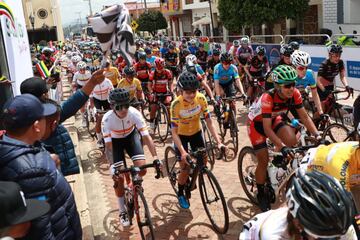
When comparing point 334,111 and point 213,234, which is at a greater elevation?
point 334,111

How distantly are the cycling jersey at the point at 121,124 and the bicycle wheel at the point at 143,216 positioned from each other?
99 cm

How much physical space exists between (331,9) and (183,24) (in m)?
34.3

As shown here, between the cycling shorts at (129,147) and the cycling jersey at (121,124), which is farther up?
the cycling jersey at (121,124)

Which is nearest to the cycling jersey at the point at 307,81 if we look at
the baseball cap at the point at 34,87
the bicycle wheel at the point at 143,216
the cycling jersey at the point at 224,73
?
the cycling jersey at the point at 224,73

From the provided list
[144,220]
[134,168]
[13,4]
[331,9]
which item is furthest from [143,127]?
[331,9]

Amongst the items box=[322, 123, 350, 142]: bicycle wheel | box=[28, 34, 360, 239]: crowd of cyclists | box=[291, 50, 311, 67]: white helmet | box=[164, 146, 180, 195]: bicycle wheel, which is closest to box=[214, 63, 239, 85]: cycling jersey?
box=[28, 34, 360, 239]: crowd of cyclists

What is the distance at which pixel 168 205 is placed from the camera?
641 centimetres

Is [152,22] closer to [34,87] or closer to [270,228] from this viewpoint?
[34,87]

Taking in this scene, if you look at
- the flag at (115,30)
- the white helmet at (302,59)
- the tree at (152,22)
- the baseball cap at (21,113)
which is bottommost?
the white helmet at (302,59)

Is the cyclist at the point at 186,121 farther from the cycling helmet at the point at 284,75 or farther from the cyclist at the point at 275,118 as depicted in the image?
the cycling helmet at the point at 284,75

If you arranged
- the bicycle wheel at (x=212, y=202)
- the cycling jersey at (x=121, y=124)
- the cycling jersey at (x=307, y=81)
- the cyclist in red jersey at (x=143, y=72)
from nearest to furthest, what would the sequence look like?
the bicycle wheel at (x=212, y=202), the cycling jersey at (x=121, y=124), the cycling jersey at (x=307, y=81), the cyclist in red jersey at (x=143, y=72)

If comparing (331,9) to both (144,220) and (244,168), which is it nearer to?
(244,168)

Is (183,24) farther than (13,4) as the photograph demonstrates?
Answer: Yes

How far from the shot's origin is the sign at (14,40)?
637 cm
